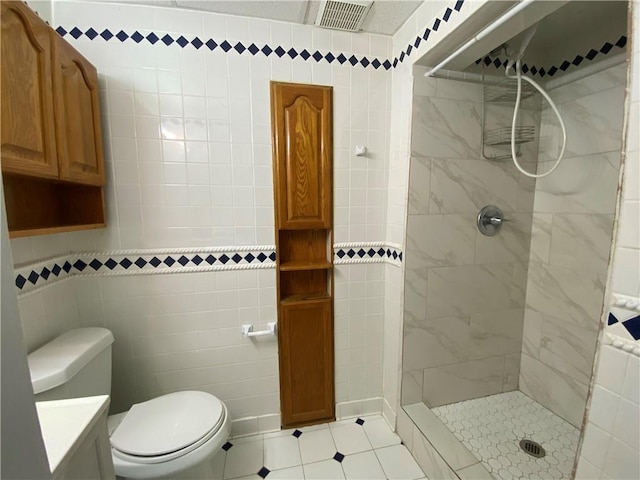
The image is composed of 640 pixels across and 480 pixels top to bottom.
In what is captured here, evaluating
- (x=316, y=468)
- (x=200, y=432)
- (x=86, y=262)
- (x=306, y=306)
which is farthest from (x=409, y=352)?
(x=86, y=262)

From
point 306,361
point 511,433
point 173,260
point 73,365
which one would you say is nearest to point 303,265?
point 306,361

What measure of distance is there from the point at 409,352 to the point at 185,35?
1.99m

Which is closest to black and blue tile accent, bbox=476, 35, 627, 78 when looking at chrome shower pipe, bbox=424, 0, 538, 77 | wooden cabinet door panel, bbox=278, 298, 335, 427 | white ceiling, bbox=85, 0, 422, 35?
chrome shower pipe, bbox=424, 0, 538, 77

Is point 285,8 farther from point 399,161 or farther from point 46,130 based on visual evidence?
point 46,130

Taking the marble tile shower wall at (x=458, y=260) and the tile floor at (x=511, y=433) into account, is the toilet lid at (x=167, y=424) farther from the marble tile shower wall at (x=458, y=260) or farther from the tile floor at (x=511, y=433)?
the tile floor at (x=511, y=433)

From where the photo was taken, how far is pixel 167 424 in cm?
113

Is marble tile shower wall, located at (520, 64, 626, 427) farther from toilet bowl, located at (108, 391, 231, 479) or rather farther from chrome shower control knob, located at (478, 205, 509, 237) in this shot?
toilet bowl, located at (108, 391, 231, 479)

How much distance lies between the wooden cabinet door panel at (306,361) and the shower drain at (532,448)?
1.00 meters

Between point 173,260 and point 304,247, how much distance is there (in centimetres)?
70


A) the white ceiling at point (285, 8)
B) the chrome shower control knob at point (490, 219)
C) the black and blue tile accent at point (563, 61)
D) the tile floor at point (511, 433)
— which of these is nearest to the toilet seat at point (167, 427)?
the tile floor at point (511, 433)

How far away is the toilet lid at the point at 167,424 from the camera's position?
1.03 metres

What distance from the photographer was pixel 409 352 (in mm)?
1539

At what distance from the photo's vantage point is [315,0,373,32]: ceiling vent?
1252mm

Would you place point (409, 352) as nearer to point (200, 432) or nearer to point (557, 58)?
point (200, 432)
